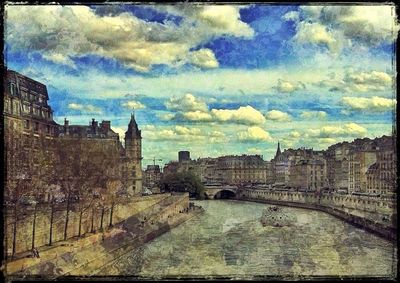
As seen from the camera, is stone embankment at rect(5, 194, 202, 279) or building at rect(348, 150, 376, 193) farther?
building at rect(348, 150, 376, 193)

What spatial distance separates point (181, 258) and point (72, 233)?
1.07 meters

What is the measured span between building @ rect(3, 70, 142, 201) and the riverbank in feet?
→ 5.59

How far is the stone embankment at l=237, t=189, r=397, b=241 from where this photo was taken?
574cm

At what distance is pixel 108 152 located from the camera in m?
5.97

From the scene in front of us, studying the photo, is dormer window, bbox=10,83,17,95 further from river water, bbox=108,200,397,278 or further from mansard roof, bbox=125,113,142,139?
river water, bbox=108,200,397,278

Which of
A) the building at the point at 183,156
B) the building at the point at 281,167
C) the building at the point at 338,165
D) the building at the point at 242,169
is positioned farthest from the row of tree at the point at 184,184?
the building at the point at 338,165

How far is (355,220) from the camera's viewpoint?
6.28 metres

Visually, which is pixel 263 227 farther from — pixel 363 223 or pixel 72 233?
pixel 72 233

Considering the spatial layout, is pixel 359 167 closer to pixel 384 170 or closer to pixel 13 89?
pixel 384 170

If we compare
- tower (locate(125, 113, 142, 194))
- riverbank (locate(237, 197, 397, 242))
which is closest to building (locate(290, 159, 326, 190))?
riverbank (locate(237, 197, 397, 242))

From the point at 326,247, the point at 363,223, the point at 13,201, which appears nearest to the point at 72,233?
the point at 13,201

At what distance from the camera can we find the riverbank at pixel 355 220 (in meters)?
5.68

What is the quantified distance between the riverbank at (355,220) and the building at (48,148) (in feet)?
5.59

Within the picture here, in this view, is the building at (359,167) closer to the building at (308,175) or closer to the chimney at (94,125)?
the building at (308,175)
